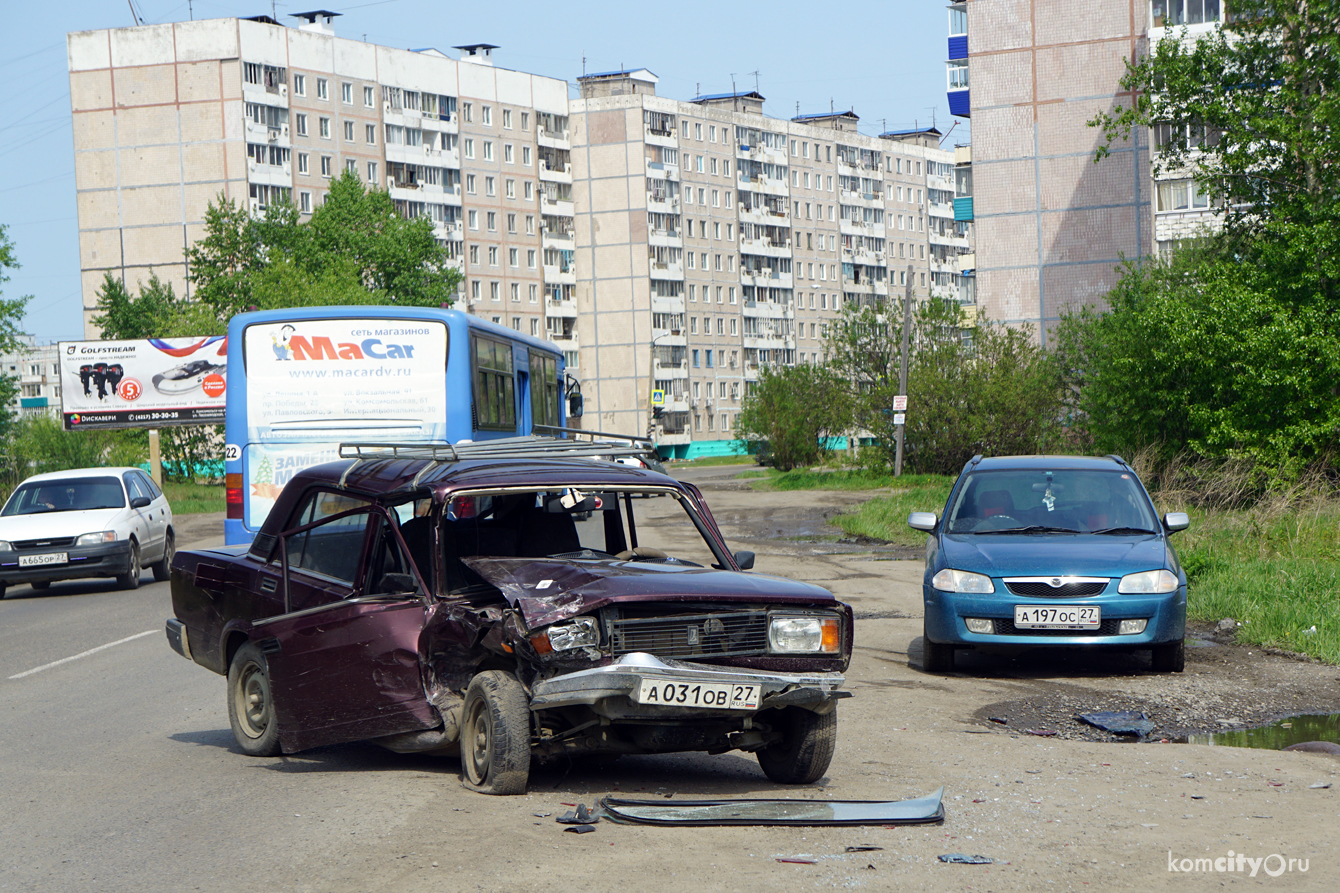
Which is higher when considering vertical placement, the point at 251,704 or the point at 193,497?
the point at 251,704

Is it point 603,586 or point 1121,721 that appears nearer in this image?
point 603,586

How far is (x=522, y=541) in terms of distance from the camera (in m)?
7.34

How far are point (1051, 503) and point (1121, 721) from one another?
308cm

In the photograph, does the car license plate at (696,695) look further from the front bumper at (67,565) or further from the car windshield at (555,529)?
the front bumper at (67,565)

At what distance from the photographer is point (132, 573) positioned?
855 inches

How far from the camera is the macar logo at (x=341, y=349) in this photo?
1653 cm

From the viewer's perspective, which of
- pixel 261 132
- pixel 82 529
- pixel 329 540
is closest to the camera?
pixel 329 540

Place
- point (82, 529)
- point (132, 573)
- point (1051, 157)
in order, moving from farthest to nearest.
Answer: point (1051, 157), point (132, 573), point (82, 529)

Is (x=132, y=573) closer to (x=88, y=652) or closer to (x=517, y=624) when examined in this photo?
(x=88, y=652)

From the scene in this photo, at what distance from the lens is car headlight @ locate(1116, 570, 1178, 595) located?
10555 mm

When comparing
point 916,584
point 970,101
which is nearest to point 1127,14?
point 970,101

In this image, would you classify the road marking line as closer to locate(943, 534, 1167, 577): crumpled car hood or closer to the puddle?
locate(943, 534, 1167, 577): crumpled car hood

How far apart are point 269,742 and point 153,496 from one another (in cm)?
1655

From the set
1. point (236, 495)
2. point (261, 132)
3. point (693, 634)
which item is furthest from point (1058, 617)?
point (261, 132)
